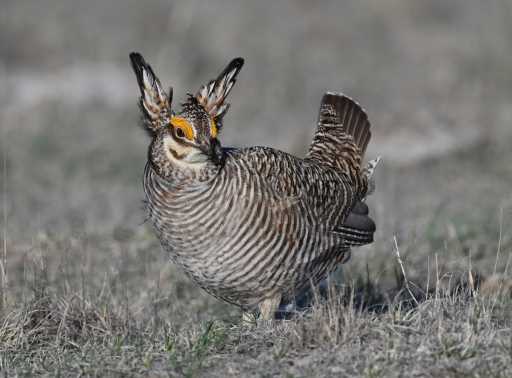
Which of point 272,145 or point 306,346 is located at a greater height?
point 272,145

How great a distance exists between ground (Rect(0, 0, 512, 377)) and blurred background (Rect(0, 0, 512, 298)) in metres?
0.03

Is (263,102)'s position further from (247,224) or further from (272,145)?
(247,224)

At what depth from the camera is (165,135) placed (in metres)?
4.62

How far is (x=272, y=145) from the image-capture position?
10.3m

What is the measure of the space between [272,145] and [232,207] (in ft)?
18.9

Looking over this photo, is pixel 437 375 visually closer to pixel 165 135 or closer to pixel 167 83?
pixel 165 135

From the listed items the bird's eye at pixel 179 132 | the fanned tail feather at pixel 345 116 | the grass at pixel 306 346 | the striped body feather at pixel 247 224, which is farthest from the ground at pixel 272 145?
the bird's eye at pixel 179 132

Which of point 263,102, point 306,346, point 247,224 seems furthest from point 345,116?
point 263,102

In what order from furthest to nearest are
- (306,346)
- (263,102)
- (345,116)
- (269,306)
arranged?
1. (263,102)
2. (345,116)
3. (269,306)
4. (306,346)

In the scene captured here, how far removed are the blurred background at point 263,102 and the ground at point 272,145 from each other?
31mm

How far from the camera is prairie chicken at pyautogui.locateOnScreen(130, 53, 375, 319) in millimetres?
4598

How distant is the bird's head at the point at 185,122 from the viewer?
4.53 meters

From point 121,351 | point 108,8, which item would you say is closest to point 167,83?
point 108,8

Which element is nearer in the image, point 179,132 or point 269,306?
point 179,132
